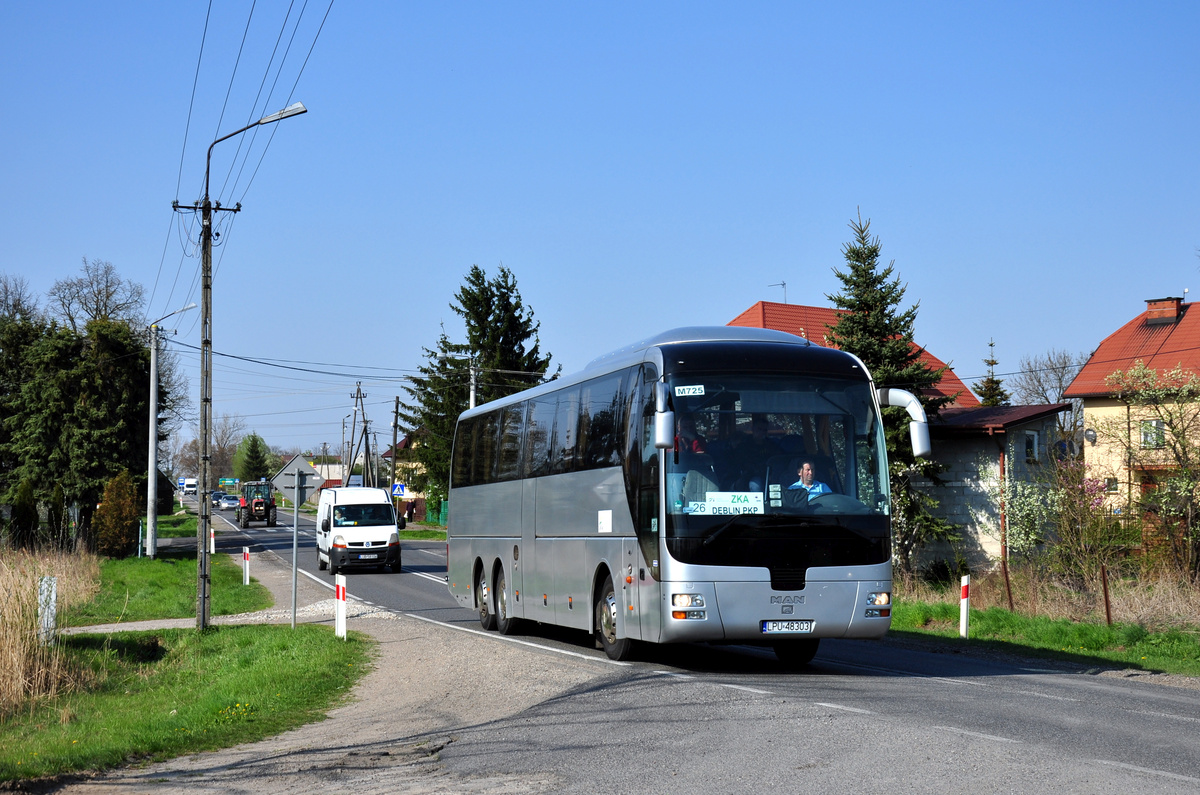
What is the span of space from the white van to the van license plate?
80.0ft

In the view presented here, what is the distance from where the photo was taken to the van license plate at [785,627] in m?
11.9

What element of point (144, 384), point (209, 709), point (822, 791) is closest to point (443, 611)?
point (209, 709)

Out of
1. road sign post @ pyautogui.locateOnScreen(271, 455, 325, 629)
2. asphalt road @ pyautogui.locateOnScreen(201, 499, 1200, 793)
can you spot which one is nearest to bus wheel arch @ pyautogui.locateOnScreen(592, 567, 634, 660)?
asphalt road @ pyautogui.locateOnScreen(201, 499, 1200, 793)

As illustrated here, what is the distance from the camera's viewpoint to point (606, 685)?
1143cm

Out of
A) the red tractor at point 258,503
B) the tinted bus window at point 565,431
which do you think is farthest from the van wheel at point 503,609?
the red tractor at point 258,503

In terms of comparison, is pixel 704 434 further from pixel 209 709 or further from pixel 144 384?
pixel 144 384

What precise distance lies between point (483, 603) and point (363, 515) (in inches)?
669

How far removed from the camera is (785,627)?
1190cm

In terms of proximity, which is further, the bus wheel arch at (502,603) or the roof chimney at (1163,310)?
the roof chimney at (1163,310)

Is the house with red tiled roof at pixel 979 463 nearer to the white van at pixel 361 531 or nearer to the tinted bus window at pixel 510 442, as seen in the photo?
the white van at pixel 361 531

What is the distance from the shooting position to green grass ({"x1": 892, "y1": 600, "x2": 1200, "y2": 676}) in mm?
15711

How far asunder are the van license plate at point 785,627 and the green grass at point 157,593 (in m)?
17.0

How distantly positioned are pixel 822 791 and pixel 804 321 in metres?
41.8

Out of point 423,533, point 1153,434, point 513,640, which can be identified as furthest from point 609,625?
point 423,533
